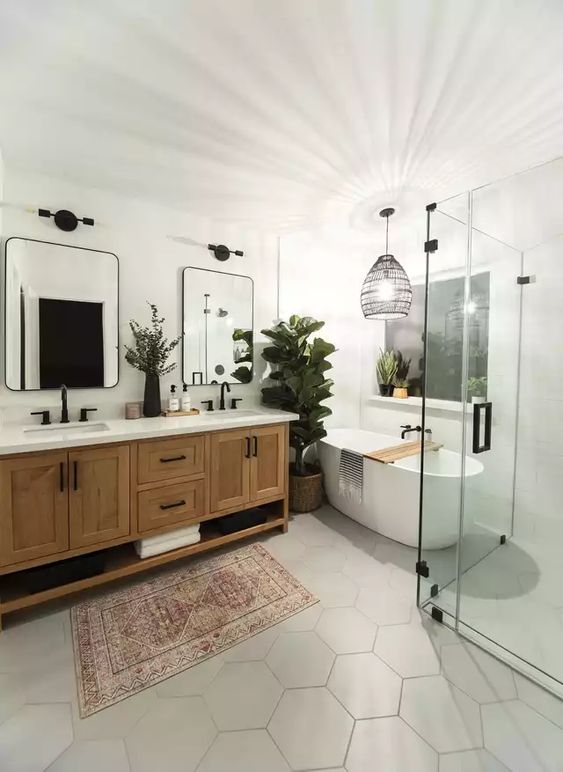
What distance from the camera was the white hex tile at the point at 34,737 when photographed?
1103 millimetres

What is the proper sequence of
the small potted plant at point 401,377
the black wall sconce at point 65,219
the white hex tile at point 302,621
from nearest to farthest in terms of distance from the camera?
the white hex tile at point 302,621 < the black wall sconce at point 65,219 < the small potted plant at point 401,377

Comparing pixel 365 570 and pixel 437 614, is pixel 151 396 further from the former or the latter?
pixel 437 614

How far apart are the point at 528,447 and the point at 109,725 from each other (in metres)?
2.82

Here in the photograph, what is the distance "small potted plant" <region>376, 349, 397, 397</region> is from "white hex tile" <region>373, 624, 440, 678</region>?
2309 mm

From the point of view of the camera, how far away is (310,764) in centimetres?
111

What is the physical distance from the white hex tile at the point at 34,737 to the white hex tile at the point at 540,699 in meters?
1.76

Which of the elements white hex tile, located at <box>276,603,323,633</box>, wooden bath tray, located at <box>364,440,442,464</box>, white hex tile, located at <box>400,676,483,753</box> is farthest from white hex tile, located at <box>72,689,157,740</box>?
wooden bath tray, located at <box>364,440,442,464</box>

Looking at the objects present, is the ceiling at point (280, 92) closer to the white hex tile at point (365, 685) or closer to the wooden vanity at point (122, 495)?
the wooden vanity at point (122, 495)

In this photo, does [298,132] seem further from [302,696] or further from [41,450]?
[302,696]

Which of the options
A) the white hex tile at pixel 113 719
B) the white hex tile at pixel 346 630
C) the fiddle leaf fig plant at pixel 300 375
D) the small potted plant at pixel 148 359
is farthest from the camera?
the fiddle leaf fig plant at pixel 300 375

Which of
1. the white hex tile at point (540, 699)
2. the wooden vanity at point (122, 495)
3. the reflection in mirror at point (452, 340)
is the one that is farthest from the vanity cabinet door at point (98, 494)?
the white hex tile at point (540, 699)

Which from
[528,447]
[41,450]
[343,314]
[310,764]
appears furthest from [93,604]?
[343,314]

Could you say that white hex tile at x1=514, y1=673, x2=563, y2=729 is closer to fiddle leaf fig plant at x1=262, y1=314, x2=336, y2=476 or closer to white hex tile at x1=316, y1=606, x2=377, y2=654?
white hex tile at x1=316, y1=606, x2=377, y2=654

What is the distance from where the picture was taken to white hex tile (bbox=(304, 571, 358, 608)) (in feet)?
6.20
